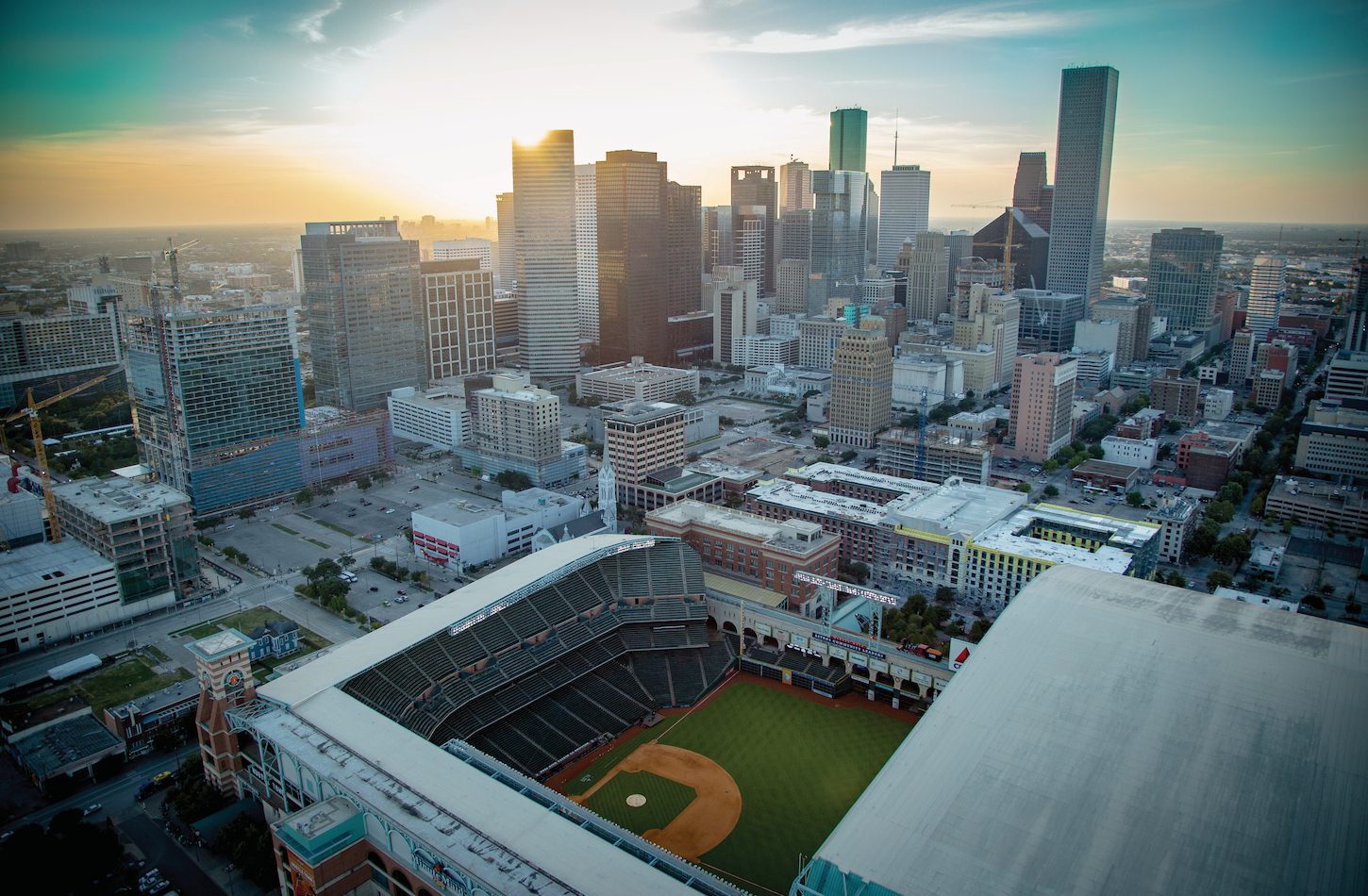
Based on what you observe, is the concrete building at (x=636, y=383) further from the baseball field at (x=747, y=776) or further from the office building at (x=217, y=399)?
the baseball field at (x=747, y=776)

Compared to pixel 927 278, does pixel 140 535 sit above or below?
below

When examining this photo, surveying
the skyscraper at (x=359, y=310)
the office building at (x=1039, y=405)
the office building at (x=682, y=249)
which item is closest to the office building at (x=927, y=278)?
the office building at (x=682, y=249)

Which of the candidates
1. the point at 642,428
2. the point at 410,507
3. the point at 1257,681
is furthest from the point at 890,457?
the point at 1257,681

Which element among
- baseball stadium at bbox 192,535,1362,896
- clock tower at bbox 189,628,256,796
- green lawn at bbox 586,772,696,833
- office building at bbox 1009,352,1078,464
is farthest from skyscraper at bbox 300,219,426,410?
green lawn at bbox 586,772,696,833

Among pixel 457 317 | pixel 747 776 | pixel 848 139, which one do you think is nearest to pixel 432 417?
pixel 457 317

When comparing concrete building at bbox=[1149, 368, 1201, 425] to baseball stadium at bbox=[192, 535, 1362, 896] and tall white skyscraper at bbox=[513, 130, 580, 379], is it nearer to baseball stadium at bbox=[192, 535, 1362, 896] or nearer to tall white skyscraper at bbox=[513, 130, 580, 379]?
baseball stadium at bbox=[192, 535, 1362, 896]

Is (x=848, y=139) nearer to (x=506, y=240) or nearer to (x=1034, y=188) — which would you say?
(x=1034, y=188)
